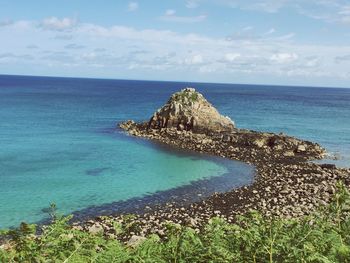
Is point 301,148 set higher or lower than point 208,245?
lower

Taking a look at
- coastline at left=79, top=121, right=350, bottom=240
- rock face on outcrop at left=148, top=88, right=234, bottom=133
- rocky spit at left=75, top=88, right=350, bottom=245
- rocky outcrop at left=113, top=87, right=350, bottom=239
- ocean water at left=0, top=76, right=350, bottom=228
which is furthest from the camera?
rock face on outcrop at left=148, top=88, right=234, bottom=133

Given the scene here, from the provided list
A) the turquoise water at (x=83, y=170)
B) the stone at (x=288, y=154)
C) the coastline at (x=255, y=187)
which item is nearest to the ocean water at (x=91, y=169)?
the turquoise water at (x=83, y=170)

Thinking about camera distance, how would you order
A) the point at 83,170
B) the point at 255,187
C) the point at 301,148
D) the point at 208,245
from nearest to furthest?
the point at 208,245
the point at 255,187
the point at 83,170
the point at 301,148

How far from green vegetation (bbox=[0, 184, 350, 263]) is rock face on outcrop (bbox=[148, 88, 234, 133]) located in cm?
5197

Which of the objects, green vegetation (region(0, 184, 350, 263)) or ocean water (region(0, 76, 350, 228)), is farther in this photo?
ocean water (region(0, 76, 350, 228))

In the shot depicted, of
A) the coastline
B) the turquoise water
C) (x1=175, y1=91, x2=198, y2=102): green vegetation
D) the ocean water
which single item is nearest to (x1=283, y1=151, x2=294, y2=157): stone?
the coastline

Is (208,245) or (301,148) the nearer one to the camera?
(208,245)

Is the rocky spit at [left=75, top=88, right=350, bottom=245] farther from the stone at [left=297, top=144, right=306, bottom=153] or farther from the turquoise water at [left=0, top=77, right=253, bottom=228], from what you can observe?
the turquoise water at [left=0, top=77, right=253, bottom=228]

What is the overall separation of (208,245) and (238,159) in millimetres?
41034

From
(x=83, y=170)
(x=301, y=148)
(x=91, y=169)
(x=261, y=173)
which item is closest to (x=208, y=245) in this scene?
(x=261, y=173)

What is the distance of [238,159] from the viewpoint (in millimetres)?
47688

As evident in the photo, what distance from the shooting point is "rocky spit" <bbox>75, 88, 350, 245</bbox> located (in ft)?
92.9

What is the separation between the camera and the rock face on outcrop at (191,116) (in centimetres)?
6016

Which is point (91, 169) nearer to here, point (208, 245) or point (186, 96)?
point (186, 96)
